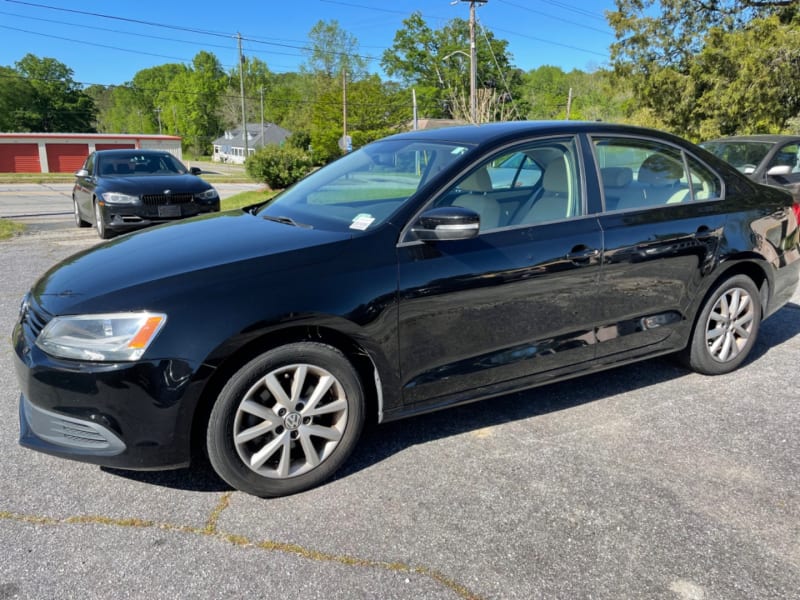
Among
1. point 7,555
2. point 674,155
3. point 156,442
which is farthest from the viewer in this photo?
point 674,155

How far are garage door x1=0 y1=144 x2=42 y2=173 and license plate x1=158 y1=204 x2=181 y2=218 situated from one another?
170ft

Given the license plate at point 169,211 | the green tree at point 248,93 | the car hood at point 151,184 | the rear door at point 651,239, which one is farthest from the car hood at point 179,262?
the green tree at point 248,93

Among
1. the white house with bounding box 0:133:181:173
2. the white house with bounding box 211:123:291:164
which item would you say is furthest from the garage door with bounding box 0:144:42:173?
the white house with bounding box 211:123:291:164

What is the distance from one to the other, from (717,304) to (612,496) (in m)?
1.92

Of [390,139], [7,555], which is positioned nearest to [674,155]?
[390,139]

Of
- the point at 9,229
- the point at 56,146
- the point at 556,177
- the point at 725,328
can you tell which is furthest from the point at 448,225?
the point at 56,146

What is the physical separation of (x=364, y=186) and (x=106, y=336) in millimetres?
1856

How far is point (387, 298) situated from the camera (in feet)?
9.53

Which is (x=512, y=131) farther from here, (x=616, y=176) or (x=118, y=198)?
(x=118, y=198)

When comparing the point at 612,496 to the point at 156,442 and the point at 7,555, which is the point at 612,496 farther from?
the point at 7,555

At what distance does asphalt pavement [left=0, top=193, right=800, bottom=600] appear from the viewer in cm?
Answer: 229

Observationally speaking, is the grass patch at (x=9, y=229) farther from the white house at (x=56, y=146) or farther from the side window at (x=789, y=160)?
the white house at (x=56, y=146)

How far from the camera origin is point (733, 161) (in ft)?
30.1

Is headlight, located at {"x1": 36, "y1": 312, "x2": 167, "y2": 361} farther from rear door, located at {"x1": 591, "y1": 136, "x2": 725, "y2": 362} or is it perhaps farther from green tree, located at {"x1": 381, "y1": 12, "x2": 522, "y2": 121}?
green tree, located at {"x1": 381, "y1": 12, "x2": 522, "y2": 121}
